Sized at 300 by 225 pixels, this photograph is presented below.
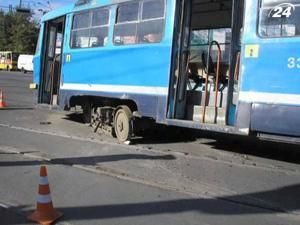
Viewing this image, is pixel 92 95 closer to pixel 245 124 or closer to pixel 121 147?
pixel 121 147

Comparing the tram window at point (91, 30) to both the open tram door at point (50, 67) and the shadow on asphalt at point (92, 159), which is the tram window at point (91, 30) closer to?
the open tram door at point (50, 67)

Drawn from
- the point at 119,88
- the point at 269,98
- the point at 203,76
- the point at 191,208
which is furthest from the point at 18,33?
the point at 191,208

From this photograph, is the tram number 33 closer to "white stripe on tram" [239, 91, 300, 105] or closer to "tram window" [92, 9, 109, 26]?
"white stripe on tram" [239, 91, 300, 105]

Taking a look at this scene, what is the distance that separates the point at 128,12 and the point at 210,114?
309 centimetres

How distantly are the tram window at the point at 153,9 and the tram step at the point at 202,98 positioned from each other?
1.65 meters

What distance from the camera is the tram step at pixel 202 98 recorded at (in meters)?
10.4

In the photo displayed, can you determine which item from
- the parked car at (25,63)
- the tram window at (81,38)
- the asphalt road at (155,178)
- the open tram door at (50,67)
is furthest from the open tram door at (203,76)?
the parked car at (25,63)

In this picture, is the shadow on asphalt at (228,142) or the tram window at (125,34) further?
the tram window at (125,34)

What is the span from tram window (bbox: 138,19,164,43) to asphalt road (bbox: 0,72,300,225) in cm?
219

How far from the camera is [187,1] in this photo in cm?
1072

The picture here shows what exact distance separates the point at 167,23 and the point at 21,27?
85.0 metres

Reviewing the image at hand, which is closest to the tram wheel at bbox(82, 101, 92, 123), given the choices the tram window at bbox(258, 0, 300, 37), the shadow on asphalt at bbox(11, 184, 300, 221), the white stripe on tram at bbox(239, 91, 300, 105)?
the white stripe on tram at bbox(239, 91, 300, 105)

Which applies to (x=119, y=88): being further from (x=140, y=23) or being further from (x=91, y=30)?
(x=91, y=30)

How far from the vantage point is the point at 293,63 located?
329 inches
